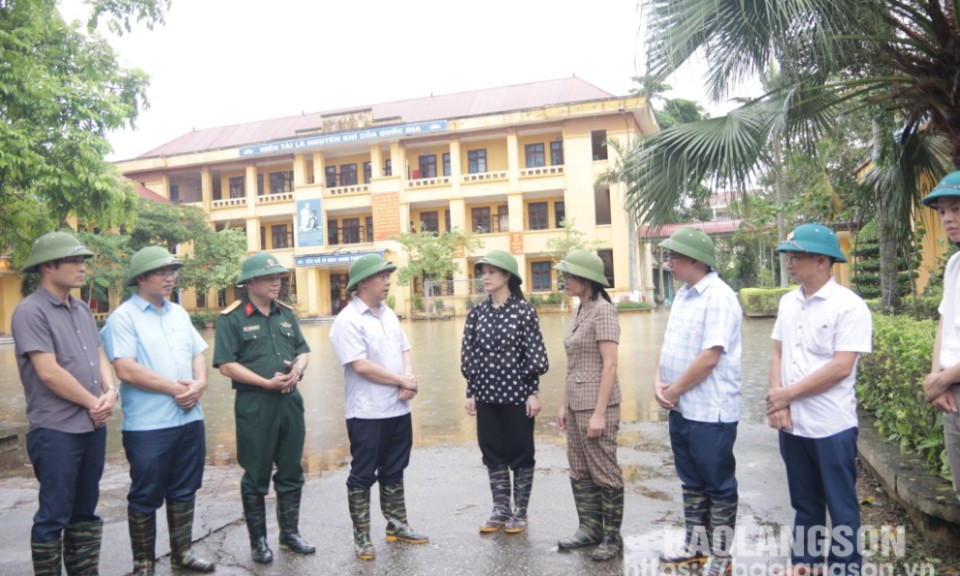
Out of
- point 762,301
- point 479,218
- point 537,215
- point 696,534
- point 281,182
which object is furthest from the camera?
point 281,182

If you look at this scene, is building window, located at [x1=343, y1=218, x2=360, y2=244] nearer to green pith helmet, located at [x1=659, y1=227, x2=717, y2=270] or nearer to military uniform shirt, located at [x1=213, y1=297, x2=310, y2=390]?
military uniform shirt, located at [x1=213, y1=297, x2=310, y2=390]

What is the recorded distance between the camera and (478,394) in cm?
413

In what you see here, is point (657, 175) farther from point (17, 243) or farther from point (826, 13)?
point (17, 243)

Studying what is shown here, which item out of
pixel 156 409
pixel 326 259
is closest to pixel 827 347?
pixel 156 409

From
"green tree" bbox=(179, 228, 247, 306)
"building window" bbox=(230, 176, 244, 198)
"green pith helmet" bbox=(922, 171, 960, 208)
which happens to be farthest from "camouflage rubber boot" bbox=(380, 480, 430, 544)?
"building window" bbox=(230, 176, 244, 198)

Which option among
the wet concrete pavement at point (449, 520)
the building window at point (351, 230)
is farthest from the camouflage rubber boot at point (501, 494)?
the building window at point (351, 230)

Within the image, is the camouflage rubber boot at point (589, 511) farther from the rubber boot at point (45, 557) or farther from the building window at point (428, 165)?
the building window at point (428, 165)

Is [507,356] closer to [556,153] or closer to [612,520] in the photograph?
[612,520]

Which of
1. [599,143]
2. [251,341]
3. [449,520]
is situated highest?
[599,143]

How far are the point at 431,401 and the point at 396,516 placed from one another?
17.8ft

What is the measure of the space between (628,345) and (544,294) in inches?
830

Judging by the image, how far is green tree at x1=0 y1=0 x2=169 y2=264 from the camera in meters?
6.16

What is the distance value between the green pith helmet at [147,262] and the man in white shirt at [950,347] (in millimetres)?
3752

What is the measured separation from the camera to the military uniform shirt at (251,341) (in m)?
3.85
